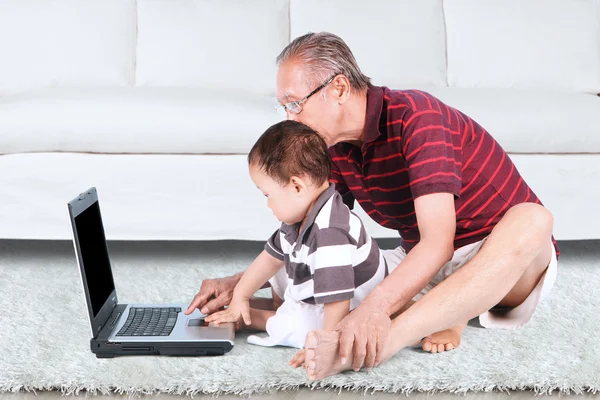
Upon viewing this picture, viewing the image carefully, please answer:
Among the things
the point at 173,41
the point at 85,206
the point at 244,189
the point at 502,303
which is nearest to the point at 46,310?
the point at 85,206

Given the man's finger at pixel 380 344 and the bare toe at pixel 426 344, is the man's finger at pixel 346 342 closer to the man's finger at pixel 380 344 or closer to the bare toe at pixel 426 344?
the man's finger at pixel 380 344

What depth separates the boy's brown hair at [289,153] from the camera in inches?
55.0

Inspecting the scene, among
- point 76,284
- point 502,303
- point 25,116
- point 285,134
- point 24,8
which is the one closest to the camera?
point 285,134

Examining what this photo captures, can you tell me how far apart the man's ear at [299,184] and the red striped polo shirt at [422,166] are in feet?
0.58

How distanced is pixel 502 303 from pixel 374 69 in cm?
132

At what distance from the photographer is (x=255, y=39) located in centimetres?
274

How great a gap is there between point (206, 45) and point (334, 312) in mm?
1560

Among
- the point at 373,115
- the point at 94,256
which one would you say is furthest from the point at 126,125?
the point at 373,115

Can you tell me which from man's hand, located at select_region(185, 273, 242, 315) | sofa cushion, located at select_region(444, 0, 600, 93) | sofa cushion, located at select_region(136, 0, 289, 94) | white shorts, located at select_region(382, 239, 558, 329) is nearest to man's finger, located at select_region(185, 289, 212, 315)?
man's hand, located at select_region(185, 273, 242, 315)

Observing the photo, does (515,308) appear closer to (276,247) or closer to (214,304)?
(276,247)

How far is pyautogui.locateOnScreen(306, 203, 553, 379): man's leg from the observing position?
135cm

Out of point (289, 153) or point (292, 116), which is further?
point (292, 116)

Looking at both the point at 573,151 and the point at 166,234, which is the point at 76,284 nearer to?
the point at 166,234

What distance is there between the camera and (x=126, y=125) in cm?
213
